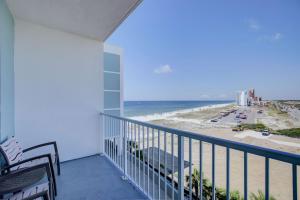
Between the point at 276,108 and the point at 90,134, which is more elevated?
the point at 276,108

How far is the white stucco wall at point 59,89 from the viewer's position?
9.49ft

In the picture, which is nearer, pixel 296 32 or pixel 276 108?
pixel 276 108

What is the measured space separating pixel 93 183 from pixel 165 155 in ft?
4.81

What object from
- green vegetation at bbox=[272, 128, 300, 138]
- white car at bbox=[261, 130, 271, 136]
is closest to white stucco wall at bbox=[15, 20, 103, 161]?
white car at bbox=[261, 130, 271, 136]

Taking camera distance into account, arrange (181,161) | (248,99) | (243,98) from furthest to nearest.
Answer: (243,98)
(248,99)
(181,161)

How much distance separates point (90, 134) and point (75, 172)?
2.91 ft

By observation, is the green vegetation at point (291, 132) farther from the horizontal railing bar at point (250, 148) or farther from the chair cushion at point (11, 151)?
the chair cushion at point (11, 151)

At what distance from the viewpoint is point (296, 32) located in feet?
12.8

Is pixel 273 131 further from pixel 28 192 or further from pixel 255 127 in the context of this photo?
pixel 28 192

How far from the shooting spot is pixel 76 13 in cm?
266

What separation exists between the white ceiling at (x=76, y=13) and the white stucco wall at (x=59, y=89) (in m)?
0.28

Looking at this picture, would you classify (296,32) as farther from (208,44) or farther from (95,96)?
(208,44)

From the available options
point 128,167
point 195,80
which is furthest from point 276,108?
point 195,80

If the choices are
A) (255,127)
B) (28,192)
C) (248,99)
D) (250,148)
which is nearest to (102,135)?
(28,192)
